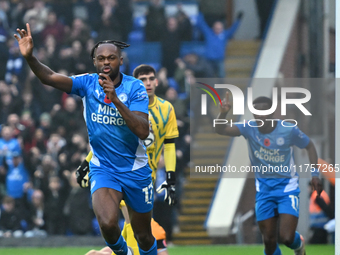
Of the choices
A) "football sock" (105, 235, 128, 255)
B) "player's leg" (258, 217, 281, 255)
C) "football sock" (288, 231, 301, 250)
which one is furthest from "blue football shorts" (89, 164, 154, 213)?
"football sock" (288, 231, 301, 250)

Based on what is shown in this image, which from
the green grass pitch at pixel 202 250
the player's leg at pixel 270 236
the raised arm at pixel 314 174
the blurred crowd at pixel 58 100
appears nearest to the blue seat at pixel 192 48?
the blurred crowd at pixel 58 100

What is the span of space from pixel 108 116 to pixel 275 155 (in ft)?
9.24

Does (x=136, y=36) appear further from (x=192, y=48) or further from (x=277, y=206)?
(x=277, y=206)

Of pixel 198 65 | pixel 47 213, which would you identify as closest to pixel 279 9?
pixel 198 65

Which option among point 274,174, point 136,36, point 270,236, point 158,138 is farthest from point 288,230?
point 136,36

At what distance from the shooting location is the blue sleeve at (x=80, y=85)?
587cm

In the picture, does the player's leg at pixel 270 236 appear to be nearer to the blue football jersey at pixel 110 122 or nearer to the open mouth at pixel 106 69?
the blue football jersey at pixel 110 122

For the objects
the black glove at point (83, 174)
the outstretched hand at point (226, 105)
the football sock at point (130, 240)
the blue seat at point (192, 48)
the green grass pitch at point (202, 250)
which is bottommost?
the green grass pitch at point (202, 250)

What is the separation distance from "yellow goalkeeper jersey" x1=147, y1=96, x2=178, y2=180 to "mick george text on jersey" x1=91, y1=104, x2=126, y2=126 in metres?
1.42

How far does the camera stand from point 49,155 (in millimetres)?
13375

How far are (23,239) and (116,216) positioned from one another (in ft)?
25.0

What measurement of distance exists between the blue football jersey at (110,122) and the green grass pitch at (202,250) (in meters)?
5.71

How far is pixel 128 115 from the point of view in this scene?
5.50m

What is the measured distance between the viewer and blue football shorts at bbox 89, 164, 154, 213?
5863 mm
